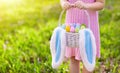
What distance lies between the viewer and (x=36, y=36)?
7133mm

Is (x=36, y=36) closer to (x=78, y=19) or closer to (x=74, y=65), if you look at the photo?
(x=74, y=65)

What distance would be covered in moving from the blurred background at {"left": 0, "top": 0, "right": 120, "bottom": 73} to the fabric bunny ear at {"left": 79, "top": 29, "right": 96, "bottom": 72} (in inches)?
43.1

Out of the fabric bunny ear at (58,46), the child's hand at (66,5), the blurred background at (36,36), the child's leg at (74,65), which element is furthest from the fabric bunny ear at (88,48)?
the blurred background at (36,36)

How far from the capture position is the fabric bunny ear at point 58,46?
13.7 feet

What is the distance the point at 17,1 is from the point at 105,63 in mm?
5761

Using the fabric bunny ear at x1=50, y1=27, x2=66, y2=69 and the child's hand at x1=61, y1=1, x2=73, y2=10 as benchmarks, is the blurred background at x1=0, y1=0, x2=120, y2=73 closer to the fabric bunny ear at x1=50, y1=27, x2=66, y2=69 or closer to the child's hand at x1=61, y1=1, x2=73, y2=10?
the fabric bunny ear at x1=50, y1=27, x2=66, y2=69

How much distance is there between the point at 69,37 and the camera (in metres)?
4.15

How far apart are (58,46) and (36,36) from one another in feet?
9.65

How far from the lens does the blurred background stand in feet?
18.0

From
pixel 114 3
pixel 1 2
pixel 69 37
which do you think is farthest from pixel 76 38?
pixel 1 2

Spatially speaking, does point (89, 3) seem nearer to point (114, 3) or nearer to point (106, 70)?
point (106, 70)

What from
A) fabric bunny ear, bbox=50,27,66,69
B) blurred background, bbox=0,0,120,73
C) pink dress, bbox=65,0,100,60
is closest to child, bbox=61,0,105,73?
pink dress, bbox=65,0,100,60

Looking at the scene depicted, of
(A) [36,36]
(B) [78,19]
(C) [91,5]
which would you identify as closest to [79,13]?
(B) [78,19]

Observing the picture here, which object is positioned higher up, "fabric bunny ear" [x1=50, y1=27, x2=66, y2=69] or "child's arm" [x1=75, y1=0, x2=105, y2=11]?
"child's arm" [x1=75, y1=0, x2=105, y2=11]
